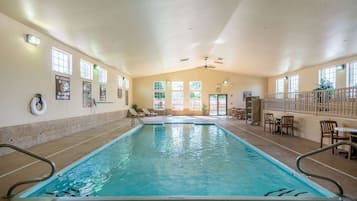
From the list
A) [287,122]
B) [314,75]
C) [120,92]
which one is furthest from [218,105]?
[287,122]

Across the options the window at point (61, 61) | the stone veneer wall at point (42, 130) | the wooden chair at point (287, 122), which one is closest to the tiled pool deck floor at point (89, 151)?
the stone veneer wall at point (42, 130)

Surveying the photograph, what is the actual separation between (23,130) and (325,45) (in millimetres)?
9809

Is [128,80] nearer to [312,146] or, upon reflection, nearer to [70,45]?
[70,45]

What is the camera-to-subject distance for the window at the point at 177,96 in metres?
17.7

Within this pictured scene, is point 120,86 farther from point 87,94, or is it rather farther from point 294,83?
point 294,83

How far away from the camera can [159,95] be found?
17.6m

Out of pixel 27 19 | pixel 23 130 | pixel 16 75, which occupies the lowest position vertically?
pixel 23 130

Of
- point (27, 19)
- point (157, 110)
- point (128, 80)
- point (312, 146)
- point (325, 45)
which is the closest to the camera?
point (27, 19)

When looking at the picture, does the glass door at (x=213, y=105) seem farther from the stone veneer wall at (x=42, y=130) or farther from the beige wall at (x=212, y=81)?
the stone veneer wall at (x=42, y=130)

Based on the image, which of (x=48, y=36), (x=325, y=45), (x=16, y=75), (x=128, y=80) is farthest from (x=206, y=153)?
(x=128, y=80)

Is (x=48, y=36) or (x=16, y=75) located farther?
(x=48, y=36)

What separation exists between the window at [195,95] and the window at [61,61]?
1108cm

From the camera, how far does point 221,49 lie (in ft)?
36.8

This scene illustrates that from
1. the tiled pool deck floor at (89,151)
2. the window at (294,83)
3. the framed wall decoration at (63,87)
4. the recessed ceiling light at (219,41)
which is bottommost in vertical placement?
the tiled pool deck floor at (89,151)
